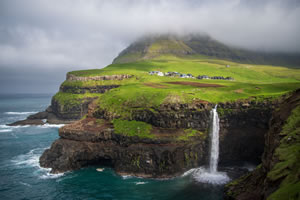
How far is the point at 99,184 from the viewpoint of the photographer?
1863 inches

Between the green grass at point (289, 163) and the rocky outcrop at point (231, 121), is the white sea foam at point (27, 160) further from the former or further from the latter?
the green grass at point (289, 163)

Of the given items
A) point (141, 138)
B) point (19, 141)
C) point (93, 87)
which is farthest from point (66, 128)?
point (93, 87)

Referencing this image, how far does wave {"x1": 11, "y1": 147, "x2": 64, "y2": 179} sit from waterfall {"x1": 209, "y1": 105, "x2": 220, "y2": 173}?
37353 mm

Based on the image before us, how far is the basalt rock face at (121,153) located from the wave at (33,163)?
1.66 m

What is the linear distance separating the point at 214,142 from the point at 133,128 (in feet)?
71.1

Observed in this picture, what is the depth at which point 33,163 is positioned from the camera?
5962 centimetres

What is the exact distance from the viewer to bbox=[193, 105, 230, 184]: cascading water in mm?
48125

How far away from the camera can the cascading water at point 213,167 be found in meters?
48.1

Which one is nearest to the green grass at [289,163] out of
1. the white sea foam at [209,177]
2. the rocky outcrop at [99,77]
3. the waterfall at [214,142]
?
the white sea foam at [209,177]

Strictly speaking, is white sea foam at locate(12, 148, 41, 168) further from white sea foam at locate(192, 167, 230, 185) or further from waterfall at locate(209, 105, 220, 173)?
waterfall at locate(209, 105, 220, 173)

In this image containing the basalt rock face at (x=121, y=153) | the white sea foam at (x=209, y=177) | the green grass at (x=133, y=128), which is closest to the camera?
the white sea foam at (x=209, y=177)

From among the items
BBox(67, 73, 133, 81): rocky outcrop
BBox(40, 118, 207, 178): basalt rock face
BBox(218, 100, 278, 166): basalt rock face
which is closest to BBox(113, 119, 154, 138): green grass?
BBox(40, 118, 207, 178): basalt rock face

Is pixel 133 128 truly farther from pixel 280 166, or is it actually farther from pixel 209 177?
pixel 280 166

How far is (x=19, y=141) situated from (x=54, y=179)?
1687 inches
